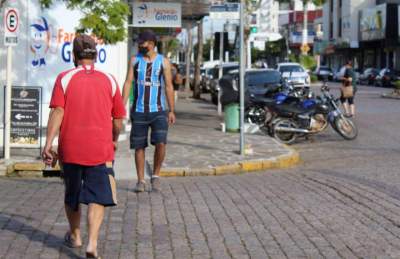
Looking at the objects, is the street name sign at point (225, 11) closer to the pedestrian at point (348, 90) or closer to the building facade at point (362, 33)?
the pedestrian at point (348, 90)

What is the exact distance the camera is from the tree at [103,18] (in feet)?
43.2

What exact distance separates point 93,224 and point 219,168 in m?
6.36

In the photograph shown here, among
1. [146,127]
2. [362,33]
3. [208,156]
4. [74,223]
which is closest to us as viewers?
[74,223]

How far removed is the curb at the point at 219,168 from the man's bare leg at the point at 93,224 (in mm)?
5799

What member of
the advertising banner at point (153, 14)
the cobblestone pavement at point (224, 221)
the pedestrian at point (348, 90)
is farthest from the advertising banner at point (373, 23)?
the cobblestone pavement at point (224, 221)

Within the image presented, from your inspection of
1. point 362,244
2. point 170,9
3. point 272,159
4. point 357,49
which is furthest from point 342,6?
point 362,244

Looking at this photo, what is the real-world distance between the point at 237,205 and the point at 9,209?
2676mm

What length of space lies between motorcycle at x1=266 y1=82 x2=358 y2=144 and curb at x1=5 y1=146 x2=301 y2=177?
12.7 ft

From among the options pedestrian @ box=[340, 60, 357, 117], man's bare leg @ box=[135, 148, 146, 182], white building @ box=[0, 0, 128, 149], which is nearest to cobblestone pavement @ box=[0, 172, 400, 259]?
man's bare leg @ box=[135, 148, 146, 182]

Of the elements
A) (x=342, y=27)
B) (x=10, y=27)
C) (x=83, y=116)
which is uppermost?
(x=342, y=27)

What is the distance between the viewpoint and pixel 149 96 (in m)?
9.92

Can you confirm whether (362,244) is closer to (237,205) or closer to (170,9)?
(237,205)

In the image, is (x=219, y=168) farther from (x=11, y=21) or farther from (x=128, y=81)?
(x=11, y=21)

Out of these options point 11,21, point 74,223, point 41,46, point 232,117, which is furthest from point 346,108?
point 74,223
